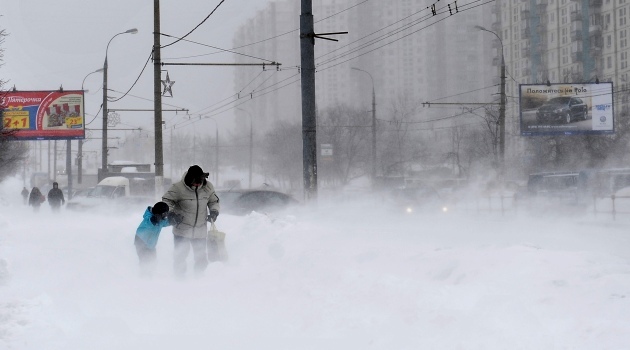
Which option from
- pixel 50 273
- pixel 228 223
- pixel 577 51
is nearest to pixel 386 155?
pixel 577 51

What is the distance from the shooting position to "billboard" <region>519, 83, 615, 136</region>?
1666 inches

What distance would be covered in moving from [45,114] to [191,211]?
104 feet

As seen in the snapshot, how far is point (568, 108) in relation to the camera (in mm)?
42344

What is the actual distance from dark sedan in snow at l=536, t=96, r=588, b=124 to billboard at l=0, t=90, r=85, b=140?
2189cm

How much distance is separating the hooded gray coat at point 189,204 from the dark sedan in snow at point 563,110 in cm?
3486

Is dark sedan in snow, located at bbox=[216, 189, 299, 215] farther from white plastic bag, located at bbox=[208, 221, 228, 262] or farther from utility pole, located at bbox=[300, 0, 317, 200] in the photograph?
white plastic bag, located at bbox=[208, 221, 228, 262]

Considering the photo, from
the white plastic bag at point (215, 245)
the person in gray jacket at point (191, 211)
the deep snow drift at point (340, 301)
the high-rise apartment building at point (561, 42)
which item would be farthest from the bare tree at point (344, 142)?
the deep snow drift at point (340, 301)

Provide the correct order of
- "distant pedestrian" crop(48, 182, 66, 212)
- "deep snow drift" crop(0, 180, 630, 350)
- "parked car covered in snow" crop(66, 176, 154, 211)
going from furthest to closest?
"distant pedestrian" crop(48, 182, 66, 212)
"parked car covered in snow" crop(66, 176, 154, 211)
"deep snow drift" crop(0, 180, 630, 350)

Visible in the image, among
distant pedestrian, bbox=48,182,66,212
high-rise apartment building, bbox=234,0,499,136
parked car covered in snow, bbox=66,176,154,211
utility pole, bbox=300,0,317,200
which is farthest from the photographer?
high-rise apartment building, bbox=234,0,499,136

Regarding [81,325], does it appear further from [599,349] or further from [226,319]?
[599,349]

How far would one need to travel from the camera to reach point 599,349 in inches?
187

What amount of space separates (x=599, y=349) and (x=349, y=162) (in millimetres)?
59854

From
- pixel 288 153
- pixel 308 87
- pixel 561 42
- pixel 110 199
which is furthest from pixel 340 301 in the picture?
pixel 561 42

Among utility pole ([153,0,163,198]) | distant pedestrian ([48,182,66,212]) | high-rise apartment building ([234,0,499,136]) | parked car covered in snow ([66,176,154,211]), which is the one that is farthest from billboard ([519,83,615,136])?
high-rise apartment building ([234,0,499,136])
